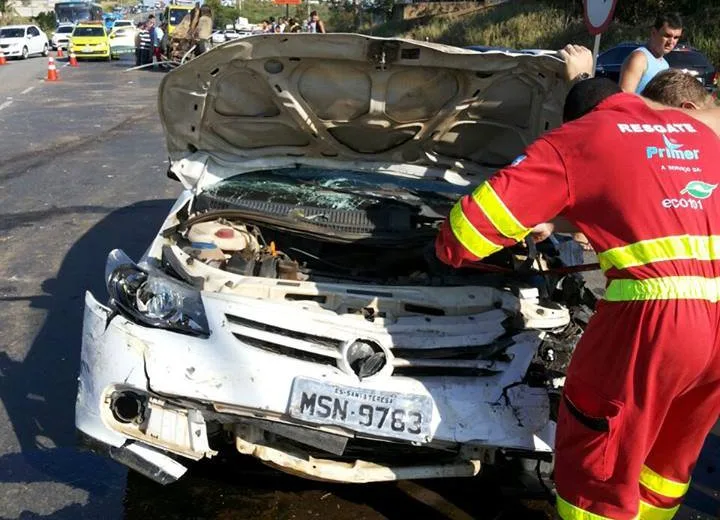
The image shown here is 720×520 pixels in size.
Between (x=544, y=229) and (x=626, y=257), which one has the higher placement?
(x=626, y=257)

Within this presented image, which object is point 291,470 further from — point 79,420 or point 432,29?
point 432,29

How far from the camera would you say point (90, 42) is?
2761cm

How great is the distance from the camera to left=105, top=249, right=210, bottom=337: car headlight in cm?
280

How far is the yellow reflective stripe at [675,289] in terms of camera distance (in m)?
2.11

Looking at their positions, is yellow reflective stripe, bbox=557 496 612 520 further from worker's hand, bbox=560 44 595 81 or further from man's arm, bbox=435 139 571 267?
worker's hand, bbox=560 44 595 81

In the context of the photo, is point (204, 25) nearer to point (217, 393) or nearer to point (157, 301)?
point (157, 301)

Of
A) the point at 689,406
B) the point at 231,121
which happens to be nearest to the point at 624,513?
the point at 689,406

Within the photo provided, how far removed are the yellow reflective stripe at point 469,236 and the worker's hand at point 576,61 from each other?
3.70 ft

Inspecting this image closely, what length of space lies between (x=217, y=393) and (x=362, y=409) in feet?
1.61

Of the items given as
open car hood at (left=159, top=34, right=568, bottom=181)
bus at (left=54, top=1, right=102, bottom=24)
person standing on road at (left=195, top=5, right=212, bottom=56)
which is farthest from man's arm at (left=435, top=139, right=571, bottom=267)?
bus at (left=54, top=1, right=102, bottom=24)

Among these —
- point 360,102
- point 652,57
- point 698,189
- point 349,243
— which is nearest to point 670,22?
point 652,57

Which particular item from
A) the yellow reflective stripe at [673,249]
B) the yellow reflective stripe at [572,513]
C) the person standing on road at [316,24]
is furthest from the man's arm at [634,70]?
the person standing on road at [316,24]

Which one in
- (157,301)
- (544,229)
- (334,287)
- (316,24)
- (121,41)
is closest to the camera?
(544,229)

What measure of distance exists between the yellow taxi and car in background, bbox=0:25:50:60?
2.14 m
